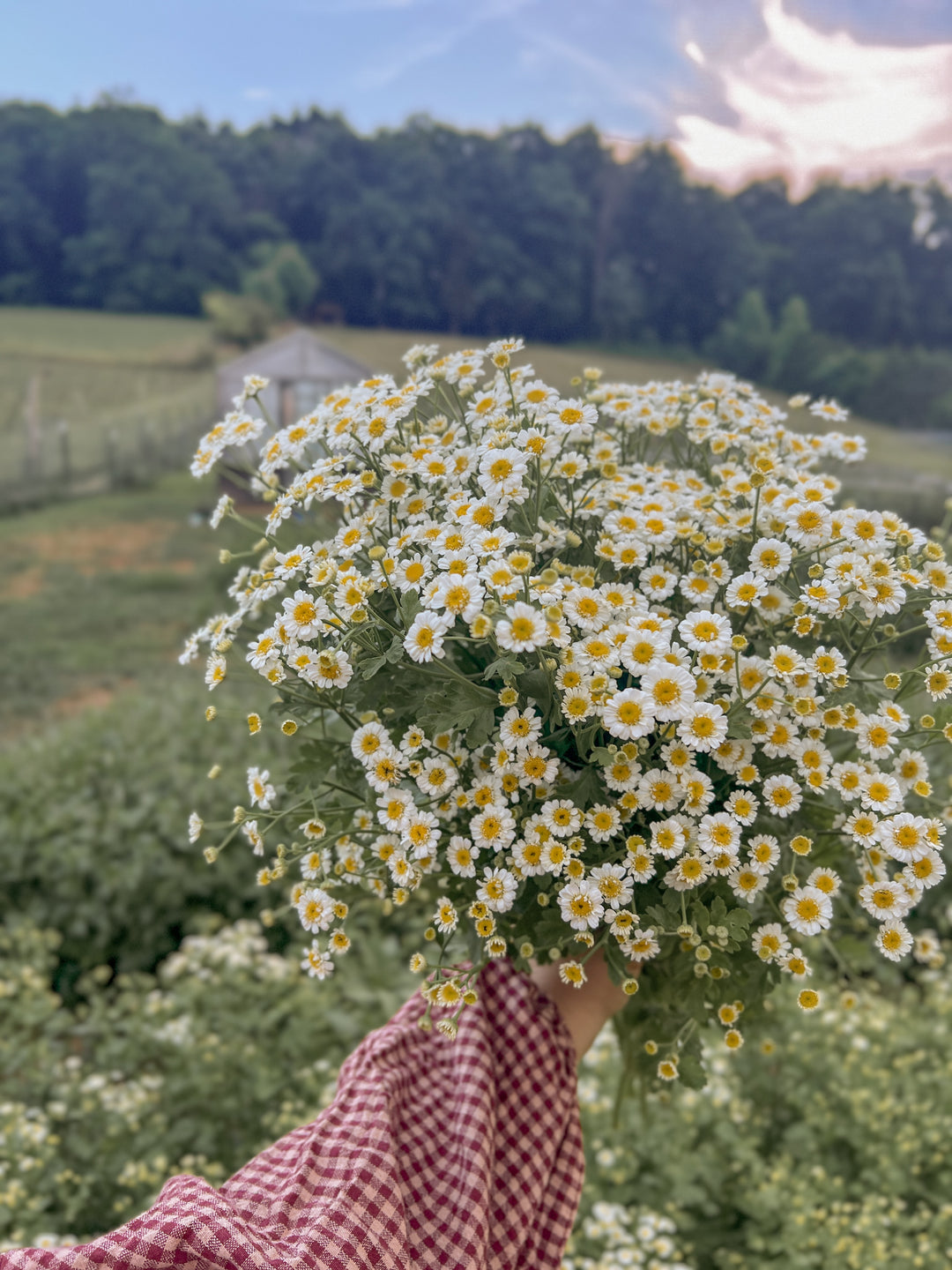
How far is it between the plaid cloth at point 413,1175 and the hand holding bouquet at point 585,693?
0.52 feet

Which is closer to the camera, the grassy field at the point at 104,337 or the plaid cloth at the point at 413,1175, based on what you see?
the plaid cloth at the point at 413,1175

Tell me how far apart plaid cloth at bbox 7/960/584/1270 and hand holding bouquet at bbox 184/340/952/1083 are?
16 centimetres

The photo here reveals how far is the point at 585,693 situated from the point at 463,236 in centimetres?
1970

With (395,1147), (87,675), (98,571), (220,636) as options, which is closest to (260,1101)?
(395,1147)

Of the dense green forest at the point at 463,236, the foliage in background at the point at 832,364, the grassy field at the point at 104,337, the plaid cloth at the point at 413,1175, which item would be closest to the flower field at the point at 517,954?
the plaid cloth at the point at 413,1175

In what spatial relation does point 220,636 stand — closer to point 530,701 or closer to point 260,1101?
point 530,701


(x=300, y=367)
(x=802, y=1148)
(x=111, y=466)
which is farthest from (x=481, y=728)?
(x=111, y=466)

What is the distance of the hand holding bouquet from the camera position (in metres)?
0.85

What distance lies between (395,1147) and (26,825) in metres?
2.78

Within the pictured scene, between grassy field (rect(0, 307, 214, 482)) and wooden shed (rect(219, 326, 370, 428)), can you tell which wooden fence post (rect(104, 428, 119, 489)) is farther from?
wooden shed (rect(219, 326, 370, 428))

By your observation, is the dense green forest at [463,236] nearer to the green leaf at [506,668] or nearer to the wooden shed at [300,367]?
the wooden shed at [300,367]

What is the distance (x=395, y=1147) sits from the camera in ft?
3.22

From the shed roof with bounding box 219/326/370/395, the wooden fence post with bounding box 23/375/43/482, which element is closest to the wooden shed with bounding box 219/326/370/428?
the shed roof with bounding box 219/326/370/395

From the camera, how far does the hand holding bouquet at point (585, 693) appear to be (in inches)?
33.5
